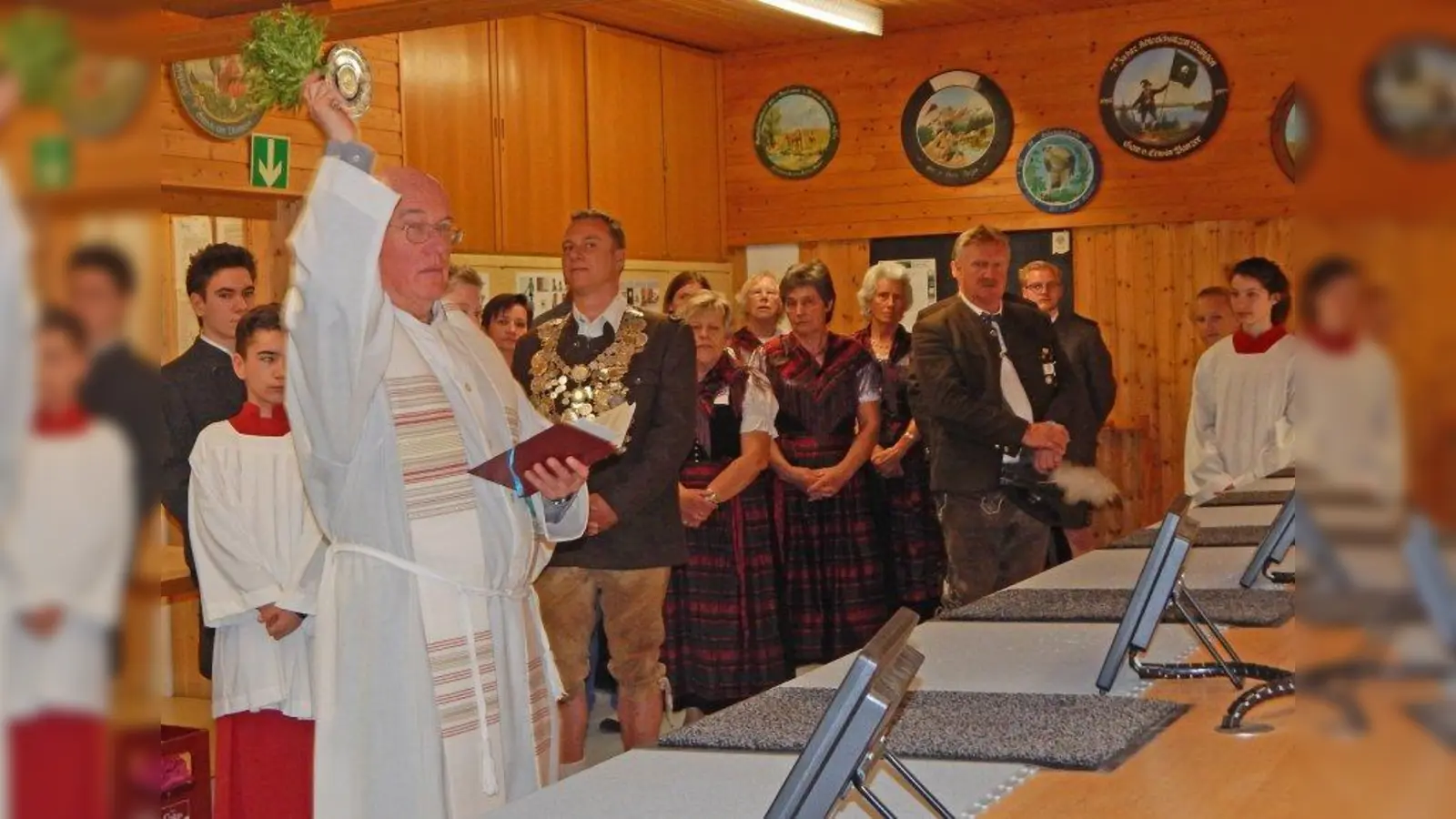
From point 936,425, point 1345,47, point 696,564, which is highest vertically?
point 1345,47

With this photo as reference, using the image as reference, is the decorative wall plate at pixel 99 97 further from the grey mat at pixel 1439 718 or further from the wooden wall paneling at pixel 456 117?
the wooden wall paneling at pixel 456 117

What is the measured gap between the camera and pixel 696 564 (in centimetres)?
563

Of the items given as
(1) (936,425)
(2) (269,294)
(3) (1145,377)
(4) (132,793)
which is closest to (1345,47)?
(4) (132,793)

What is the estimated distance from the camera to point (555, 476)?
8.66ft

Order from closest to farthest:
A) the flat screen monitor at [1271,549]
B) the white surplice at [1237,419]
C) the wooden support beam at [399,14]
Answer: the flat screen monitor at [1271,549] < the white surplice at [1237,419] < the wooden support beam at [399,14]

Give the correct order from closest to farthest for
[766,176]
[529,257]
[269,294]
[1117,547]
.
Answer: [1117,547] < [269,294] < [529,257] < [766,176]

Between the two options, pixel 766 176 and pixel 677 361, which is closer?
pixel 677 361

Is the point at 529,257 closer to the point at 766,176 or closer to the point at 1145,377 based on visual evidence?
the point at 766,176

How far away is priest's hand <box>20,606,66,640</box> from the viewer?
0.75ft

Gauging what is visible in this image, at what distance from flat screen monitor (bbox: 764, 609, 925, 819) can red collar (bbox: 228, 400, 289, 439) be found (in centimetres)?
233

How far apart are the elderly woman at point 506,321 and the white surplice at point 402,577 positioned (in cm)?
326

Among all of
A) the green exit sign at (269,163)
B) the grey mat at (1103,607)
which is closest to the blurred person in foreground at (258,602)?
the grey mat at (1103,607)

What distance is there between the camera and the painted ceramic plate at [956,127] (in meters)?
9.55

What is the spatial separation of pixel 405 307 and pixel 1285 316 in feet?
17.0
